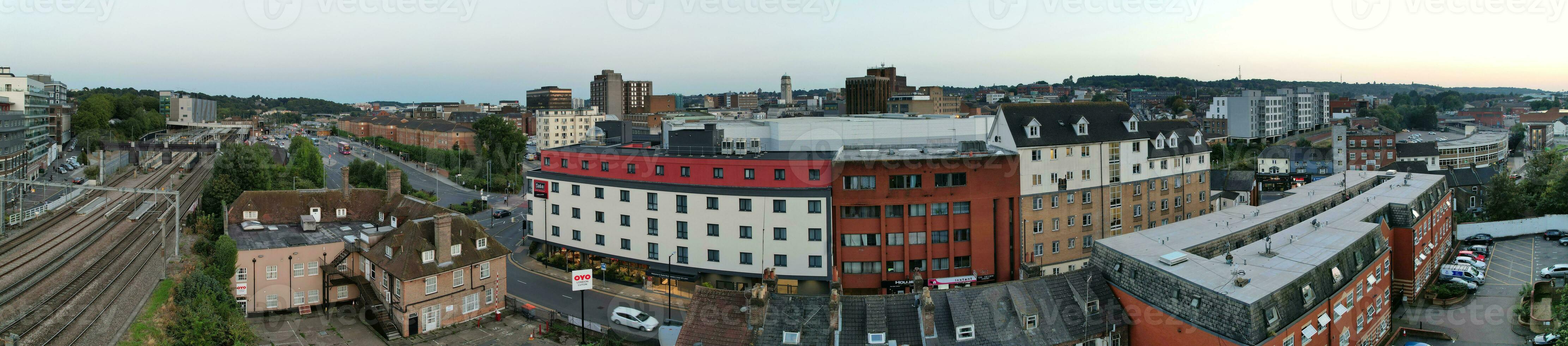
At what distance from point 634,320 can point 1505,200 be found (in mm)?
56897

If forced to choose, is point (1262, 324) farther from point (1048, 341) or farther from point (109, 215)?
point (109, 215)

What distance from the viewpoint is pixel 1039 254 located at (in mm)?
38938

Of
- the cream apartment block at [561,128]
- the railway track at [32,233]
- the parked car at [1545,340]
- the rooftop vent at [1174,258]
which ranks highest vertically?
the cream apartment block at [561,128]

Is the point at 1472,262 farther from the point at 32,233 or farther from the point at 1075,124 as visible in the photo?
the point at 32,233

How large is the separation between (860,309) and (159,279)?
29899mm

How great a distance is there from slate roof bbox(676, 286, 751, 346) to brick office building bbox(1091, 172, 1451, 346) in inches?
453

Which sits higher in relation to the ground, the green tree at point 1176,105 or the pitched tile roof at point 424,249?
the green tree at point 1176,105

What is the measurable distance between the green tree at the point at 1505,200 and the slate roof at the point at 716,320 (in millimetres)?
53384

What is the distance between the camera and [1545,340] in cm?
2775

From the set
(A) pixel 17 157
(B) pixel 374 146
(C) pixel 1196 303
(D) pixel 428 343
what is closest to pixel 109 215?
(A) pixel 17 157

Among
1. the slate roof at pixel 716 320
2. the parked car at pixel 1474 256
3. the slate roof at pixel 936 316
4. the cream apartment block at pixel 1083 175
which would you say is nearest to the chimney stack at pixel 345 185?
the slate roof at pixel 716 320

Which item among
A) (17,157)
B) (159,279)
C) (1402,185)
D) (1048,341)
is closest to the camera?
(1048,341)

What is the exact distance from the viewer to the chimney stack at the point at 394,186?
1597 inches

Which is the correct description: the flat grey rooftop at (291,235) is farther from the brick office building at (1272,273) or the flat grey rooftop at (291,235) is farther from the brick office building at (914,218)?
the brick office building at (1272,273)
